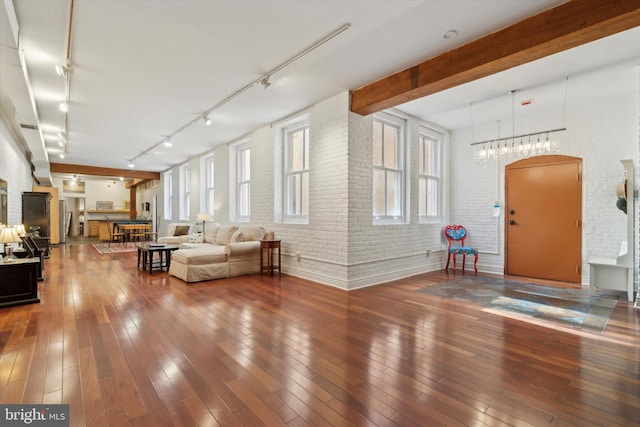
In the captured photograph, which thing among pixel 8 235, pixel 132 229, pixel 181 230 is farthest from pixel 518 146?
pixel 132 229

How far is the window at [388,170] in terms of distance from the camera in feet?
17.7

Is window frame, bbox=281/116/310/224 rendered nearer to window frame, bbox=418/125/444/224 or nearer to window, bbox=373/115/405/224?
window, bbox=373/115/405/224

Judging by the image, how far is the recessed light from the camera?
9.99 feet

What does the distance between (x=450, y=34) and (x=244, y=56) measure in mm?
2275

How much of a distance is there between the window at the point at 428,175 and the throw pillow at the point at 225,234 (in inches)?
156

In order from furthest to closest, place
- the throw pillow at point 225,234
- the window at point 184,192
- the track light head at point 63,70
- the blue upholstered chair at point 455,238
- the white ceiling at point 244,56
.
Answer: the window at point 184,192
the throw pillow at point 225,234
the blue upholstered chair at point 455,238
the track light head at point 63,70
the white ceiling at point 244,56

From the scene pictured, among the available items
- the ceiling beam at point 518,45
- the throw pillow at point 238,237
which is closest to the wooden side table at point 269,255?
the throw pillow at point 238,237

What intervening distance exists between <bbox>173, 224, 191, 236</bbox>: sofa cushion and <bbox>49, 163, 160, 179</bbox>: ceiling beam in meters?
4.62

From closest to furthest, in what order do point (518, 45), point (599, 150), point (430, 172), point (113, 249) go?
point (518, 45), point (599, 150), point (430, 172), point (113, 249)

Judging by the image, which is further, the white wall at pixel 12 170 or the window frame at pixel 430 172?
the window frame at pixel 430 172

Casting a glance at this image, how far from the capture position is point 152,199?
45.6 ft

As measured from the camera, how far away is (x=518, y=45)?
113 inches

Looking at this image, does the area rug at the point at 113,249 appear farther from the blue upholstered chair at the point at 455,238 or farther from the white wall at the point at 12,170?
the blue upholstered chair at the point at 455,238

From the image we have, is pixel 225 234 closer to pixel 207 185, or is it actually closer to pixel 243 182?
pixel 243 182
